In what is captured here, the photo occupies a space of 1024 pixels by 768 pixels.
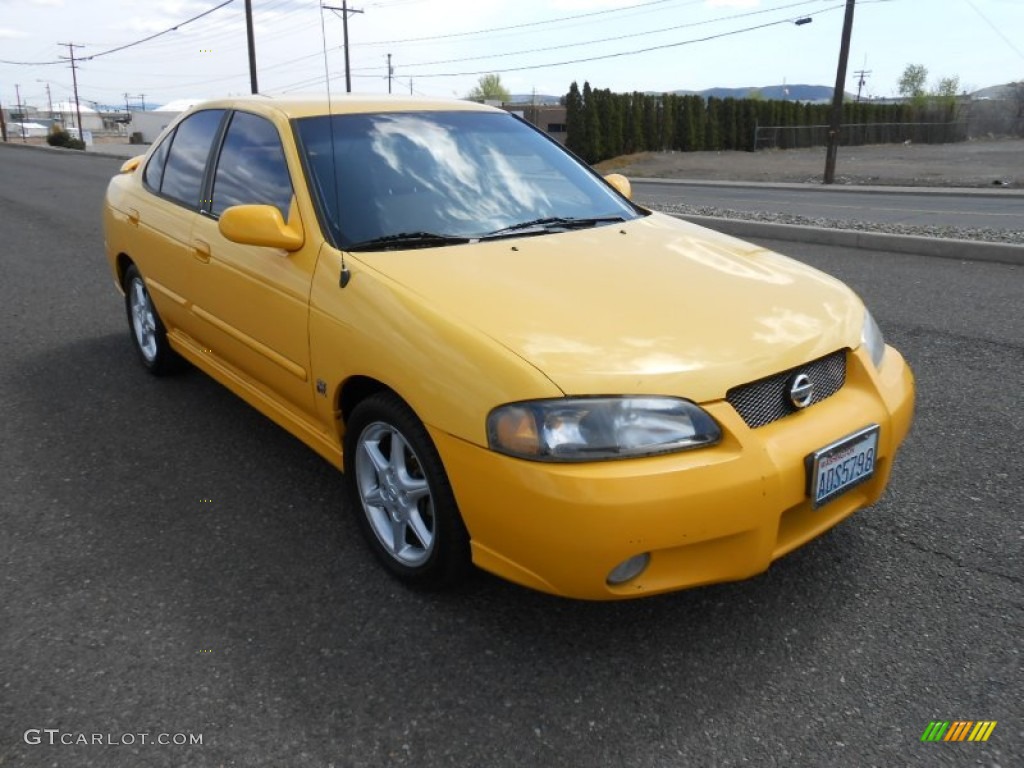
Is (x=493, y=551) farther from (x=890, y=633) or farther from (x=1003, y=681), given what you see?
(x=1003, y=681)

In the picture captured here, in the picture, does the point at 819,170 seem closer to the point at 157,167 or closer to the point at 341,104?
the point at 157,167

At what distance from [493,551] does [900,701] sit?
1137mm

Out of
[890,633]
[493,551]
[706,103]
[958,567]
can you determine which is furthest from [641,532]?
[706,103]

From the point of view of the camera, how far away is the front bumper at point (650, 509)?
2014 mm

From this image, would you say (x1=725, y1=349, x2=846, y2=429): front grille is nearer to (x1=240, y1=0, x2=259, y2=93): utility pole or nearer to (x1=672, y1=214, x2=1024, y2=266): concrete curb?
(x1=672, y1=214, x2=1024, y2=266): concrete curb

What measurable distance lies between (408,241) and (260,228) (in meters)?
0.51

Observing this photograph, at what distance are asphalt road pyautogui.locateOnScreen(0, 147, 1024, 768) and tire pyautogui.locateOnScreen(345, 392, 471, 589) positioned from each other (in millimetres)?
122

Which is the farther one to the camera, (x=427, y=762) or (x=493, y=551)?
(x=493, y=551)

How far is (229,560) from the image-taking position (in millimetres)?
2822

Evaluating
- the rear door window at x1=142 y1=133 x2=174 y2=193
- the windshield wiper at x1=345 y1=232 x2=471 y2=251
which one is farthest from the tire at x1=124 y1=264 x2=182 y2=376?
the windshield wiper at x1=345 y1=232 x2=471 y2=251

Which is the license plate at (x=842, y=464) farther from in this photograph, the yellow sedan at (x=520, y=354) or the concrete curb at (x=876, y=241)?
the concrete curb at (x=876, y=241)

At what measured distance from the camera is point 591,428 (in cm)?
206

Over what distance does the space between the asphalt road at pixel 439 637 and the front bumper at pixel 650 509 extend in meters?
0.30

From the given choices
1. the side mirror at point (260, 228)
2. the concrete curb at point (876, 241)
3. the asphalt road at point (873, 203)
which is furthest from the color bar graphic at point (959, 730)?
the asphalt road at point (873, 203)
